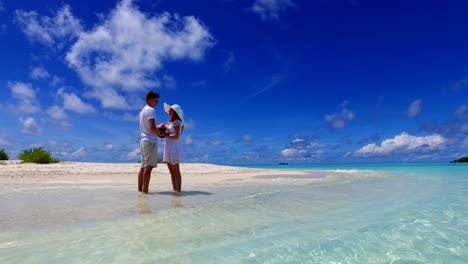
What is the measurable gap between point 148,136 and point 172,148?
619 millimetres

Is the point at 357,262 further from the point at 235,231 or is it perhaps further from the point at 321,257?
the point at 235,231

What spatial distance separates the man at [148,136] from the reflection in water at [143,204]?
631 mm

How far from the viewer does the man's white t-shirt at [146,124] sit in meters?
7.56

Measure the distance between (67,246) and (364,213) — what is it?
14.3 ft

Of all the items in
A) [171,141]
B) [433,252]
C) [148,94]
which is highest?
[148,94]

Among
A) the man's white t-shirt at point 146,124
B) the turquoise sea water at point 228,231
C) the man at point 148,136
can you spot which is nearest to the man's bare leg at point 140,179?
the man at point 148,136

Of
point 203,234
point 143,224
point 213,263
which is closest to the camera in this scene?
point 213,263

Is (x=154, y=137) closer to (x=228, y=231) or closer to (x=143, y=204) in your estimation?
(x=143, y=204)

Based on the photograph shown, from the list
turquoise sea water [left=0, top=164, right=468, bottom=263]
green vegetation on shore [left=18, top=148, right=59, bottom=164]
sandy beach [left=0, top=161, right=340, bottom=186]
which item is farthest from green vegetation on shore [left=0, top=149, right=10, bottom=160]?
turquoise sea water [left=0, top=164, right=468, bottom=263]

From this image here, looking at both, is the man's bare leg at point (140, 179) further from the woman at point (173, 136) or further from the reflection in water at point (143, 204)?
the woman at point (173, 136)

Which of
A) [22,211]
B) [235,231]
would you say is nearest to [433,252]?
[235,231]

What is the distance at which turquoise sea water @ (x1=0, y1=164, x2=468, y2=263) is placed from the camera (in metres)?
3.17

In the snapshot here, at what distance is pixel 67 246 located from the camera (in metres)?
3.41

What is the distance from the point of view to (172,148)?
7.91 m
